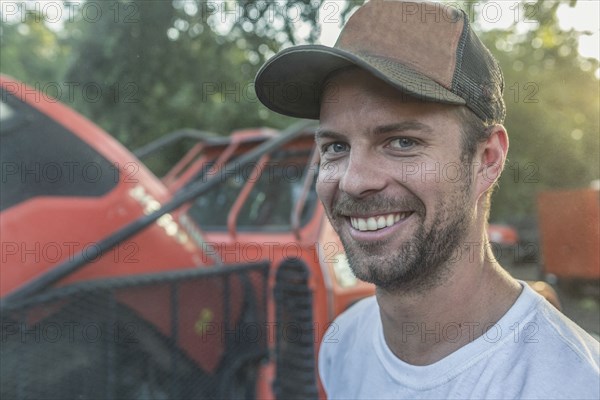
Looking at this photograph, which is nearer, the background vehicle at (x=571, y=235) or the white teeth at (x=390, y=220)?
the white teeth at (x=390, y=220)

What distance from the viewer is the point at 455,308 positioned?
136cm

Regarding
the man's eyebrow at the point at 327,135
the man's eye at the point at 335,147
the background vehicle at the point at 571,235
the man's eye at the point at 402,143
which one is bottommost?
the background vehicle at the point at 571,235

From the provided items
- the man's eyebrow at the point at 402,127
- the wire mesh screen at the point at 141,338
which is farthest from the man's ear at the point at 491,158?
the wire mesh screen at the point at 141,338

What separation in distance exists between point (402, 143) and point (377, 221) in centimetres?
18

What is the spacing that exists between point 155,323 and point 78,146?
74 cm

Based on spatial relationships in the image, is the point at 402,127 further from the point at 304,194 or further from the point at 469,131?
the point at 304,194

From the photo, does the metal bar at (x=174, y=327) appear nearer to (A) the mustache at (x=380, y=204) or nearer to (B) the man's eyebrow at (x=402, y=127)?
(A) the mustache at (x=380, y=204)

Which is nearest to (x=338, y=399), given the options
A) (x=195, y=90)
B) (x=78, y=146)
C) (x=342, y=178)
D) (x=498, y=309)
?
(x=498, y=309)

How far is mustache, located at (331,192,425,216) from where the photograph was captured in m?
1.30

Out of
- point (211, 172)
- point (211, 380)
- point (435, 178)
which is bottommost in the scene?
point (211, 380)

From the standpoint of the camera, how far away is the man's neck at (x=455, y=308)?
132 centimetres

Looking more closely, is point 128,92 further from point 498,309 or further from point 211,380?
point 498,309

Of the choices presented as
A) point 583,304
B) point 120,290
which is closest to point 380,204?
point 120,290

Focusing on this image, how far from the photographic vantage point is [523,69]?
122 inches
